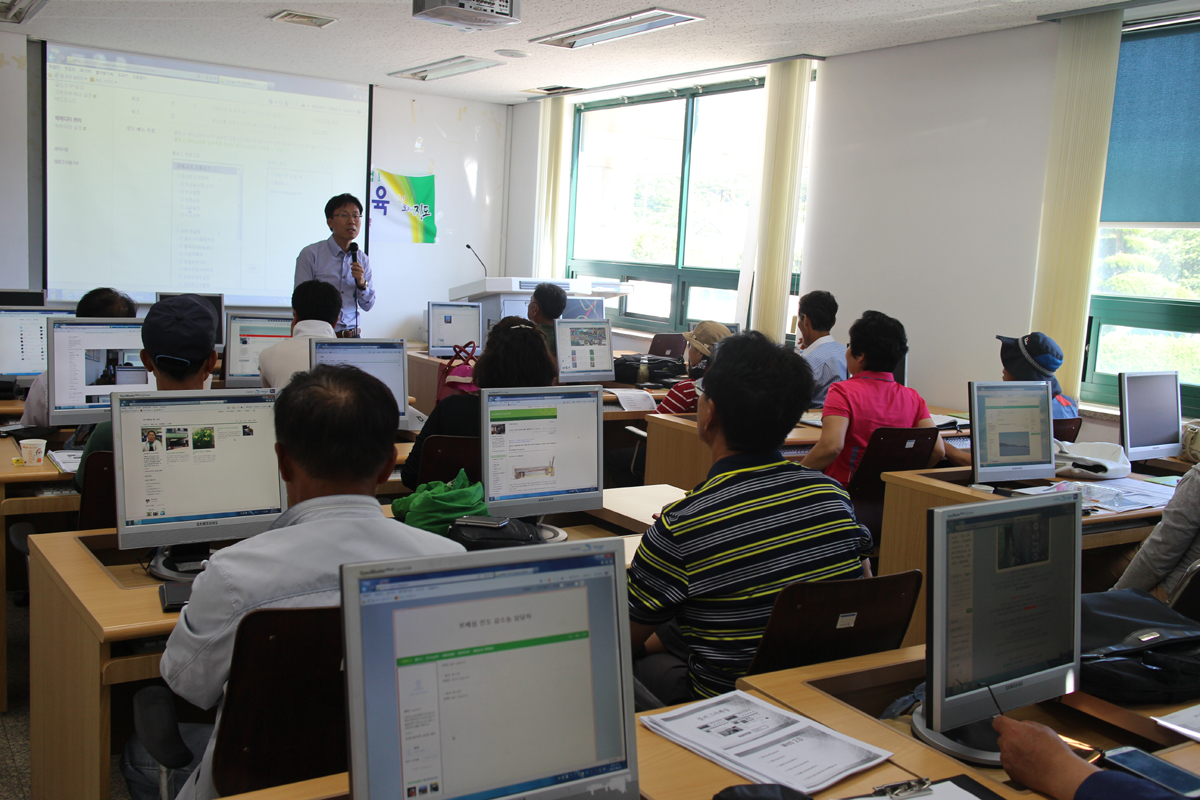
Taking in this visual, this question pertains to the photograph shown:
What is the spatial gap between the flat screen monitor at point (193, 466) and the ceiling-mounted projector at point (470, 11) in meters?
2.62

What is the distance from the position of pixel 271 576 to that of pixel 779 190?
19.6 feet

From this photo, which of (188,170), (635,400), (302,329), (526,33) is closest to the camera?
(302,329)

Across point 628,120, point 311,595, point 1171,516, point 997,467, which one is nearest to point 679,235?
point 628,120

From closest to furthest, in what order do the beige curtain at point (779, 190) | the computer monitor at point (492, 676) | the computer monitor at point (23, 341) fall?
the computer monitor at point (492, 676) < the computer monitor at point (23, 341) < the beige curtain at point (779, 190)

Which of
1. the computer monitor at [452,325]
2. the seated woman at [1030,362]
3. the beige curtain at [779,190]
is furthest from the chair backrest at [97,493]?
the beige curtain at [779,190]

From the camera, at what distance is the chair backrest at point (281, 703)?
4.58ft

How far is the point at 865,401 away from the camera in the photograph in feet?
12.4

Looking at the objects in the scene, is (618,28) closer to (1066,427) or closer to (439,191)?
(1066,427)

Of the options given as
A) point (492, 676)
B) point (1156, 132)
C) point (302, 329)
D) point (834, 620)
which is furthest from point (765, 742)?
point (1156, 132)

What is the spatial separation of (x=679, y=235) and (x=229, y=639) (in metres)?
7.10

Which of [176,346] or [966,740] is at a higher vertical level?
[176,346]

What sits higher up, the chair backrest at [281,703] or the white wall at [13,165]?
the white wall at [13,165]

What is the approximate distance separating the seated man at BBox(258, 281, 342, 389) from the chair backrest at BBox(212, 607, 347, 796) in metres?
2.54

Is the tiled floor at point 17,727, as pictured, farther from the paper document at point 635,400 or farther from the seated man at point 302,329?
the paper document at point 635,400
